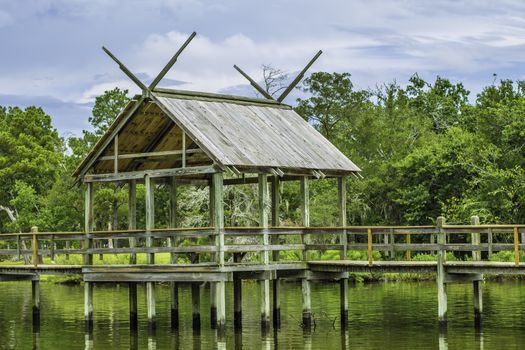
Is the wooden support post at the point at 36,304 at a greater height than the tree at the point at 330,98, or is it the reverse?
the tree at the point at 330,98

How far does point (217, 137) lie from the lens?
34.6 metres

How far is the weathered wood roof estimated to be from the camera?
34188mm

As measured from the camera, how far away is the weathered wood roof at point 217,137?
3419 centimetres

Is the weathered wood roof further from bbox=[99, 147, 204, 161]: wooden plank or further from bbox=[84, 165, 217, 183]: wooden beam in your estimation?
bbox=[84, 165, 217, 183]: wooden beam

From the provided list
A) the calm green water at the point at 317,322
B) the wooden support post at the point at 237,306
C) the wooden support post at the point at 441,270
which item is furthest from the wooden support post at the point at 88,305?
the wooden support post at the point at 441,270

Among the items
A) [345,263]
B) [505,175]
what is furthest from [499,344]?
[505,175]

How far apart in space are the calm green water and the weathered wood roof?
17.3 feet

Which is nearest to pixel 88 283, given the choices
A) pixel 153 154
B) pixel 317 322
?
pixel 153 154

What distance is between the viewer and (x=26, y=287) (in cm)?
6588

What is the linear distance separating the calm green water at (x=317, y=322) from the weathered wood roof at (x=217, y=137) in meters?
5.29

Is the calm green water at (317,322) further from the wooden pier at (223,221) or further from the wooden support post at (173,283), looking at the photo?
the wooden pier at (223,221)

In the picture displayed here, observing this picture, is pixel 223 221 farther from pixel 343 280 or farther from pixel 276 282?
pixel 343 280

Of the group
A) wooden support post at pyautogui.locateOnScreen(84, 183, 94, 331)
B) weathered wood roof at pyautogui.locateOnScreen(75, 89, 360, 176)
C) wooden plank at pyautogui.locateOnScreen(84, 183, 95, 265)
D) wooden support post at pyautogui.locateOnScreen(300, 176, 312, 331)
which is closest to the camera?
weathered wood roof at pyautogui.locateOnScreen(75, 89, 360, 176)

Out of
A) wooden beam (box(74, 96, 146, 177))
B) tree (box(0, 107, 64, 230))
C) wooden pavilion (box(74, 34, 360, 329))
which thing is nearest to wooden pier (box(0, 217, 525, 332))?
wooden pavilion (box(74, 34, 360, 329))
